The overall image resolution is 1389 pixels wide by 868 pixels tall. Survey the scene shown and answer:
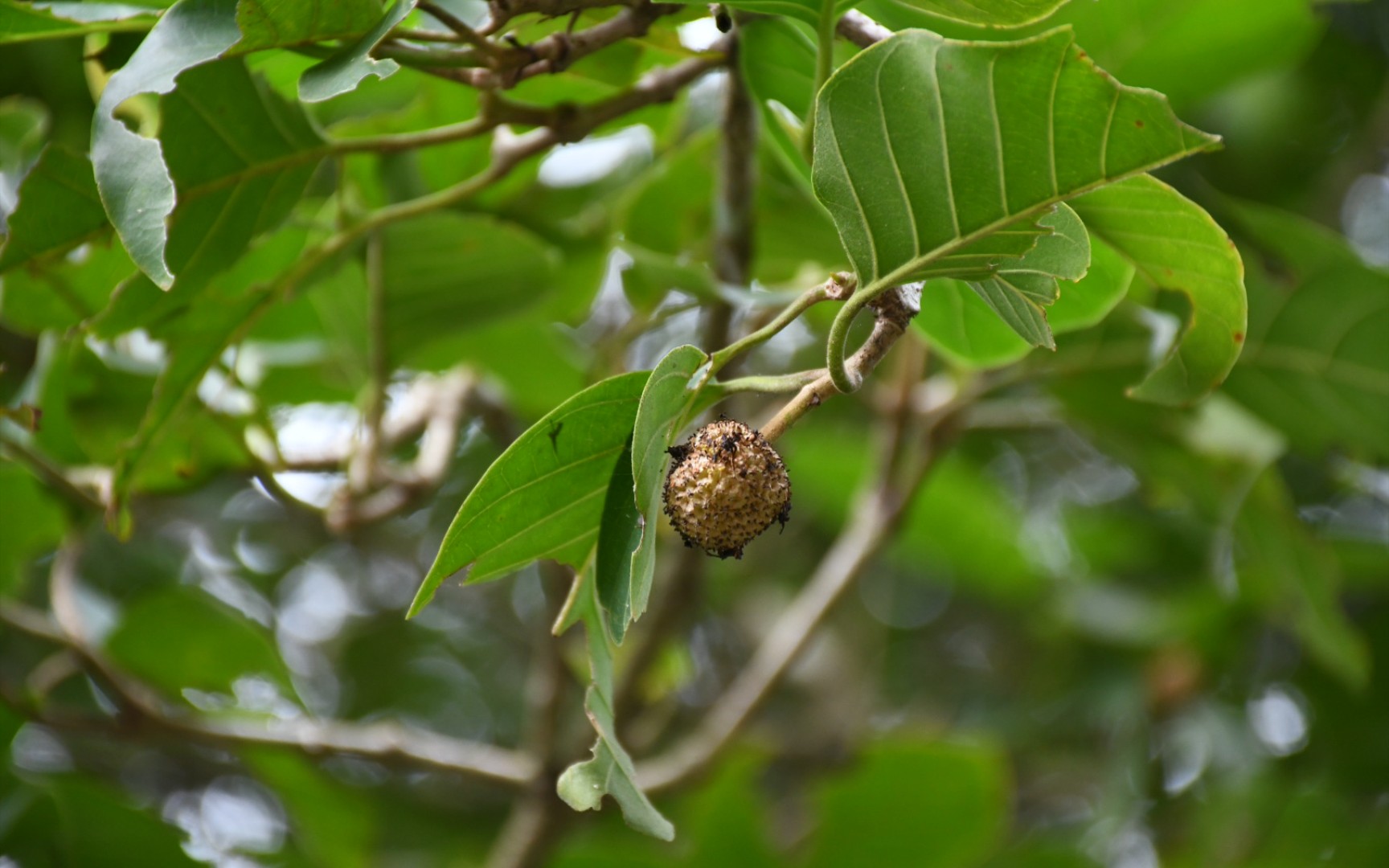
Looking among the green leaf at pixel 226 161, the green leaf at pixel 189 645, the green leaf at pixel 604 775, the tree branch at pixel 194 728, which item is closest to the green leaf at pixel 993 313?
the green leaf at pixel 604 775

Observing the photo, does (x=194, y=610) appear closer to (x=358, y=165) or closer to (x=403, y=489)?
(x=403, y=489)

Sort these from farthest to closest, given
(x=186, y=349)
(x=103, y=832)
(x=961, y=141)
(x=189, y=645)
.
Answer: (x=189, y=645) < (x=103, y=832) < (x=186, y=349) < (x=961, y=141)

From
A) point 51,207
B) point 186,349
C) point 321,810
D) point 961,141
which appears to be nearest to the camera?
point 961,141

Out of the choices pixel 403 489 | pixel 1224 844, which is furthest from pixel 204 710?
pixel 1224 844

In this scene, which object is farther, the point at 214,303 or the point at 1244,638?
the point at 1244,638

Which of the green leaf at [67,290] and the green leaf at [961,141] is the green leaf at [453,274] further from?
the green leaf at [961,141]

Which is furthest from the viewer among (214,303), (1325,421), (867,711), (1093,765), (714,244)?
(867,711)

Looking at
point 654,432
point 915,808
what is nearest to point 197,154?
point 654,432

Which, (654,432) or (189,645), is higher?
(654,432)

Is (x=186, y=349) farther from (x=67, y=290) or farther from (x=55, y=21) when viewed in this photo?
(x=55, y=21)
